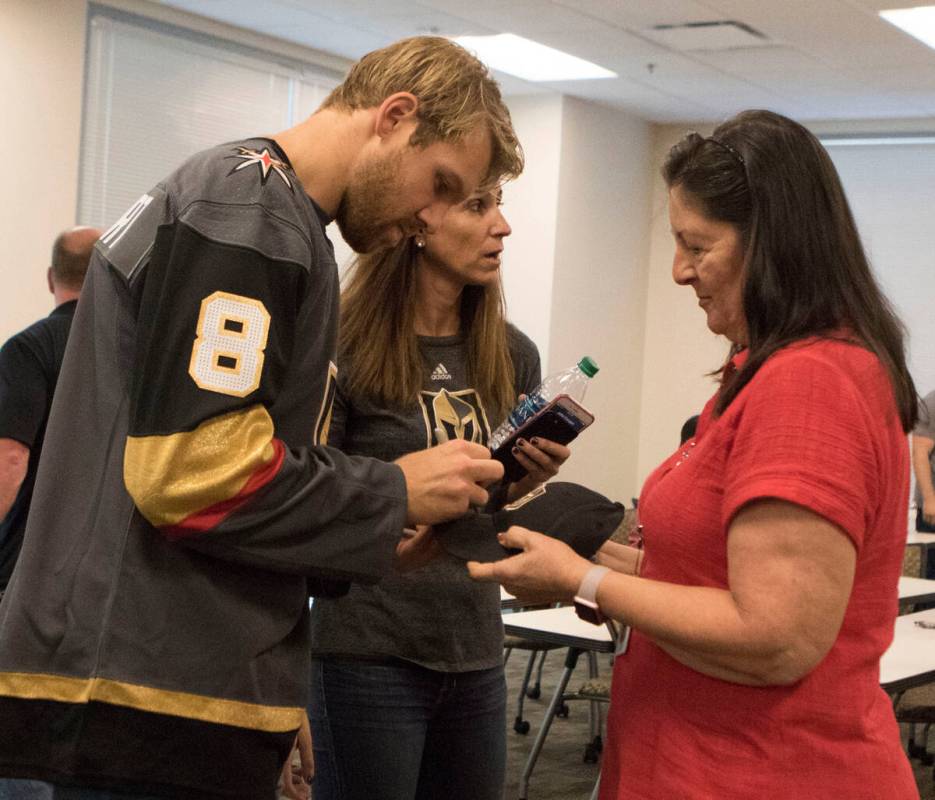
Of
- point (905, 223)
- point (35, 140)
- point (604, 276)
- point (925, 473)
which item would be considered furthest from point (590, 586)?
point (905, 223)

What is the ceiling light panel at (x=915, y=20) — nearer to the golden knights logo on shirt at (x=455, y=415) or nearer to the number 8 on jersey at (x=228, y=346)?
the golden knights logo on shirt at (x=455, y=415)

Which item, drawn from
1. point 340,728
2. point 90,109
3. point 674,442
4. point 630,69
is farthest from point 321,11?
point 340,728

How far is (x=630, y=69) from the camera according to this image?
27.7ft

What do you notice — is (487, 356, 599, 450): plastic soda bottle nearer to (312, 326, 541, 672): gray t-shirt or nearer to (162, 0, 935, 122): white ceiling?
(312, 326, 541, 672): gray t-shirt

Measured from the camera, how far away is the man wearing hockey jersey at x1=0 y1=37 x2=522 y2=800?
50.1 inches

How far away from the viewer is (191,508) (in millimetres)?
1275

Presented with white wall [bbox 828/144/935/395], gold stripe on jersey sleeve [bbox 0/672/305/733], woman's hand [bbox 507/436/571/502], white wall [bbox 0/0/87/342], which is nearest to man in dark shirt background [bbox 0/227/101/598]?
woman's hand [bbox 507/436/571/502]

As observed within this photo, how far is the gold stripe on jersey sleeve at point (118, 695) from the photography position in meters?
1.30

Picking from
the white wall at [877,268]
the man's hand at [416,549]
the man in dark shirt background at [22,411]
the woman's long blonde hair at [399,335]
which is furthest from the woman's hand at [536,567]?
the white wall at [877,268]

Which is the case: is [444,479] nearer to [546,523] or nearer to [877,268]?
[546,523]

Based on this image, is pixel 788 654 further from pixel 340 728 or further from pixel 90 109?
pixel 90 109

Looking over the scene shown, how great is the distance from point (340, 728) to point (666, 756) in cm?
69

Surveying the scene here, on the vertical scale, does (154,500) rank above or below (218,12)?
below

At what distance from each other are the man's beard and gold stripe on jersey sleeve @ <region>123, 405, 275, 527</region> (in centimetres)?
36
